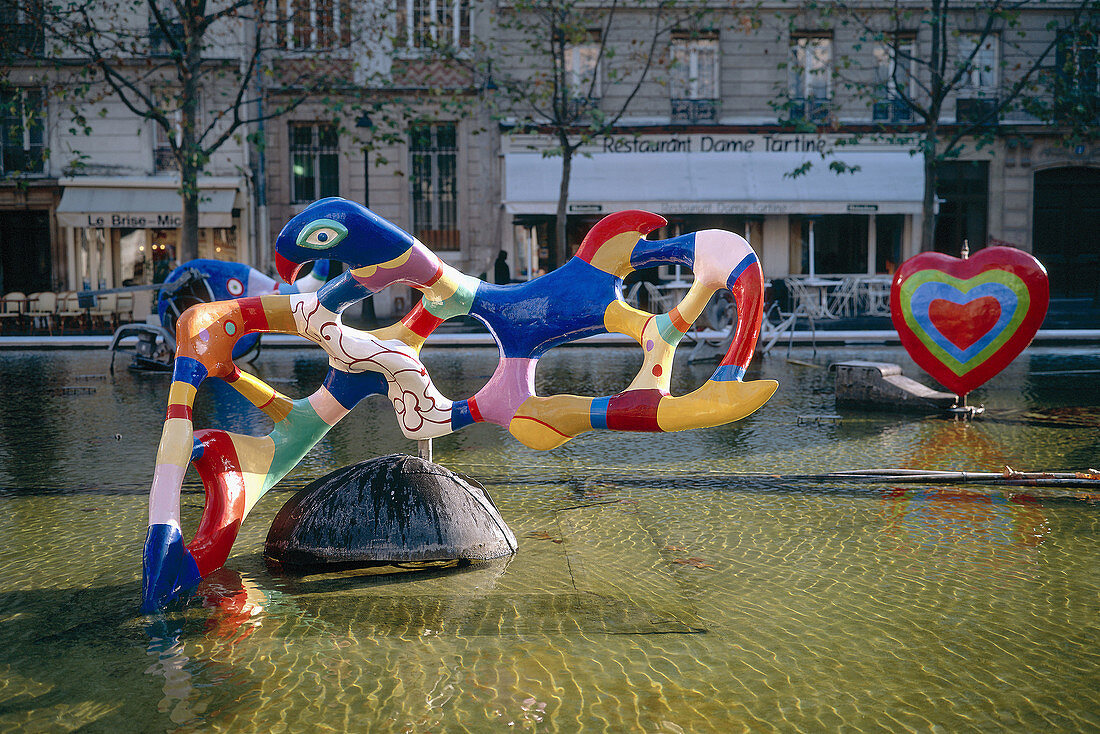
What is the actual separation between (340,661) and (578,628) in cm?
89

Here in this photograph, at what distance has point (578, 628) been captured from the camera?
3627 mm

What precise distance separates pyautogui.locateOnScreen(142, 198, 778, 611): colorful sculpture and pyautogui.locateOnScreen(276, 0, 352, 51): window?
13.6m

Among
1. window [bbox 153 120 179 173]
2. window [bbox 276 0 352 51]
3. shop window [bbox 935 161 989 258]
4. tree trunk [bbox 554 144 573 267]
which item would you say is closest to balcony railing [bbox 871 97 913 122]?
shop window [bbox 935 161 989 258]

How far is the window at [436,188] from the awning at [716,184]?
1.80 m

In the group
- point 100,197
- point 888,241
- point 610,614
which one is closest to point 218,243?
point 100,197

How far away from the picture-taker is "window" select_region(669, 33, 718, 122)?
24156 millimetres

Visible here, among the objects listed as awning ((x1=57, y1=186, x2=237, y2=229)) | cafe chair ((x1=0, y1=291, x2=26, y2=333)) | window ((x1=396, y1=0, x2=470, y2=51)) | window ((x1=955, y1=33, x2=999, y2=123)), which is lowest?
cafe chair ((x1=0, y1=291, x2=26, y2=333))

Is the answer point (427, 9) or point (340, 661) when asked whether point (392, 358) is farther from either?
point (427, 9)

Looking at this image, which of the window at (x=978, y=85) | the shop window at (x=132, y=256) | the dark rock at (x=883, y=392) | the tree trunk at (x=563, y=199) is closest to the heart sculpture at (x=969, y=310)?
the dark rock at (x=883, y=392)

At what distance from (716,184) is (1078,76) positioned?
7791 mm

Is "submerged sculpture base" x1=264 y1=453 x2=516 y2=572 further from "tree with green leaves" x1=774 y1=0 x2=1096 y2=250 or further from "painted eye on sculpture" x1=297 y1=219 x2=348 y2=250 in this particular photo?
"tree with green leaves" x1=774 y1=0 x2=1096 y2=250

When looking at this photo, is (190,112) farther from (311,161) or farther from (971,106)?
(971,106)

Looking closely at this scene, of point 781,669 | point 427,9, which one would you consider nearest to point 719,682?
point 781,669

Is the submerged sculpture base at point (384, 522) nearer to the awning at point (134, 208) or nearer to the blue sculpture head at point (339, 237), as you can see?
the blue sculpture head at point (339, 237)
